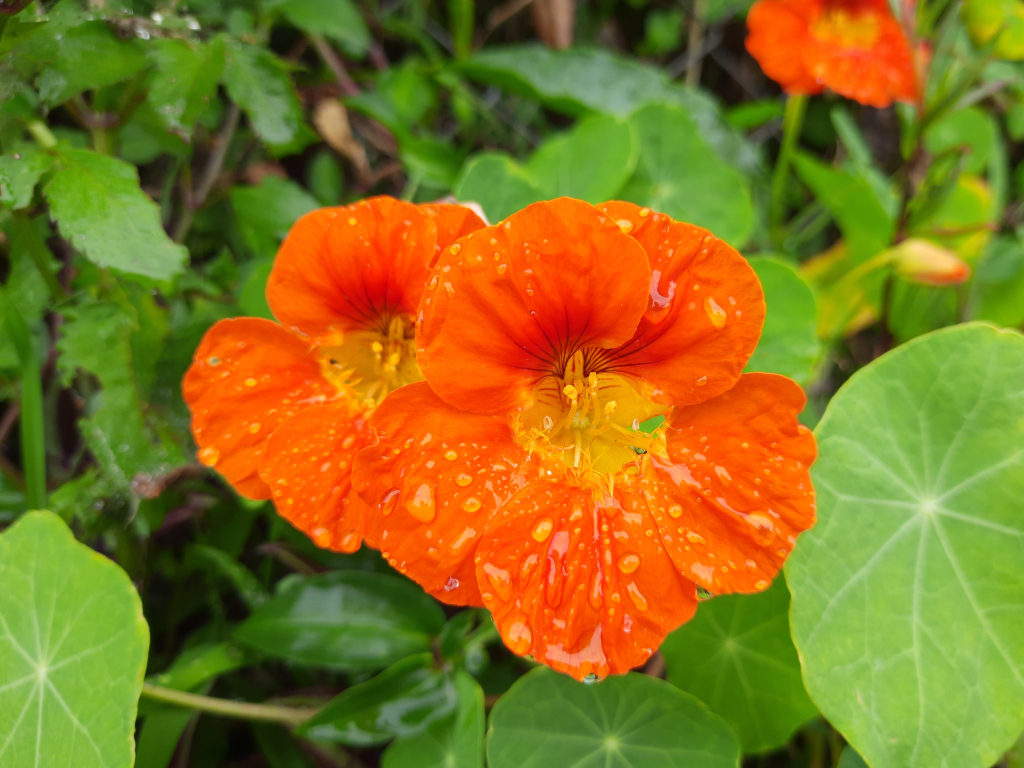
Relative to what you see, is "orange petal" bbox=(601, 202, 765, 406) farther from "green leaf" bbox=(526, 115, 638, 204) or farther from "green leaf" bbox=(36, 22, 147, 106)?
"green leaf" bbox=(36, 22, 147, 106)

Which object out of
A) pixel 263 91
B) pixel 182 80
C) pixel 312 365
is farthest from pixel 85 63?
pixel 312 365

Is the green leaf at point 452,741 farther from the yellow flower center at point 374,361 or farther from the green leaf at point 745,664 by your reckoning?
the yellow flower center at point 374,361

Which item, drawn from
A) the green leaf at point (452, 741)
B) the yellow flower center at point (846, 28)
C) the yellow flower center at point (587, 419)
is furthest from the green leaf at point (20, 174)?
the yellow flower center at point (846, 28)

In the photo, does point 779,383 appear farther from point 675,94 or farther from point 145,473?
point 675,94

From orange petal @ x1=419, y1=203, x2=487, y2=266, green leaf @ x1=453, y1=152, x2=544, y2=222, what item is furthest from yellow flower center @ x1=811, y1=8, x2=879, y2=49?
orange petal @ x1=419, y1=203, x2=487, y2=266

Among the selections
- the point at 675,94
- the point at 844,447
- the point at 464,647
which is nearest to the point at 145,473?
the point at 464,647
